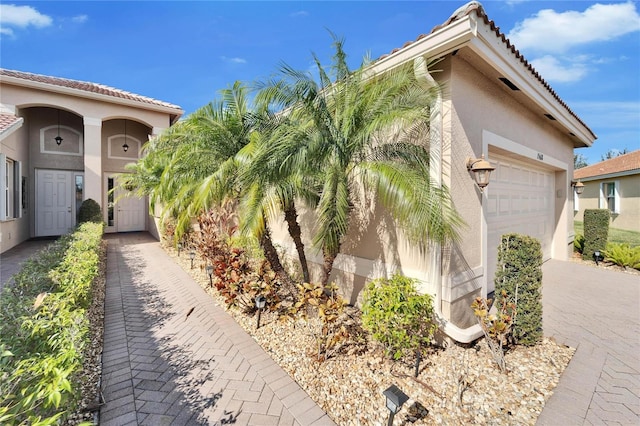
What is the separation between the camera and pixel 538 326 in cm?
440

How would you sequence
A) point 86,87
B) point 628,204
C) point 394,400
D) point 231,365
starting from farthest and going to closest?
point 628,204 < point 86,87 < point 231,365 < point 394,400

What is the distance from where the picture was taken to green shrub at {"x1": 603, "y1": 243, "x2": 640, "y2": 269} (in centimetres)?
950

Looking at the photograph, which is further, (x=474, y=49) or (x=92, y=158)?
(x=92, y=158)

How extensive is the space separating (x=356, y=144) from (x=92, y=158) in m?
15.5

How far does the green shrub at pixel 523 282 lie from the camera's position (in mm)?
4262

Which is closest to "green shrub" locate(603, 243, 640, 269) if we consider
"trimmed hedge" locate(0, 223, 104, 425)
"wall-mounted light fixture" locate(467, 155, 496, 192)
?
"wall-mounted light fixture" locate(467, 155, 496, 192)

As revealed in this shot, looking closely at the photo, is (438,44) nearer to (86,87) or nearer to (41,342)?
(41,342)

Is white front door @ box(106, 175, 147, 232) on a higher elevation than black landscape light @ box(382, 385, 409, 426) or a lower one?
higher

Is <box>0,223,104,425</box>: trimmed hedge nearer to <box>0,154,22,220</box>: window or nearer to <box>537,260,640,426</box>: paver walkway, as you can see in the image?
<box>537,260,640,426</box>: paver walkway

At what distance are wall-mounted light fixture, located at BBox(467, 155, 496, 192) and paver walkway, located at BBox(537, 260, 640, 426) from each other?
3051 mm

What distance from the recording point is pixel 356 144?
437 cm

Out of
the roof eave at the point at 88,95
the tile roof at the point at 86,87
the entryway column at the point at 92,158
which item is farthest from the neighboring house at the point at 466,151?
the tile roof at the point at 86,87

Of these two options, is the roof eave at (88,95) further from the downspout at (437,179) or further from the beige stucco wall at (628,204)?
the beige stucco wall at (628,204)

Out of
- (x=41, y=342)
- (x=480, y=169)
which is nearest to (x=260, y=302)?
(x=41, y=342)
